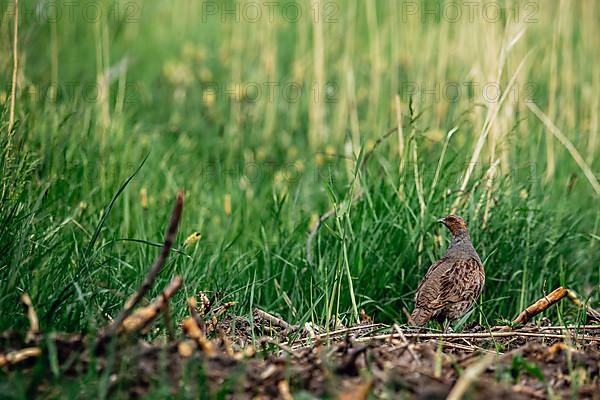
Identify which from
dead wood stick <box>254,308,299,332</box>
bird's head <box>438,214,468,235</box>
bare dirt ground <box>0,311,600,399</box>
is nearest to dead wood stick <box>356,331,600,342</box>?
bare dirt ground <box>0,311,600,399</box>

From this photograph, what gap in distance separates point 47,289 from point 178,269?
97cm

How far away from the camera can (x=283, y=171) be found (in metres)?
7.30

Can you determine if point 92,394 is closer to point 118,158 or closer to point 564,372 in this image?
point 564,372

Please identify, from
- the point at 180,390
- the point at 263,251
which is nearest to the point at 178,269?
the point at 263,251

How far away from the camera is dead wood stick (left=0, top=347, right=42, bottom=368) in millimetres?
2771

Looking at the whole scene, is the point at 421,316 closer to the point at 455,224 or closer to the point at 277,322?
the point at 455,224

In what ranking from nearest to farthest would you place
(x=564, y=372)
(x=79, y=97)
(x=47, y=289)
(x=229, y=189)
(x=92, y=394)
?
(x=92, y=394)
(x=564, y=372)
(x=47, y=289)
(x=229, y=189)
(x=79, y=97)

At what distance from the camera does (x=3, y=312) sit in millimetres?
3328

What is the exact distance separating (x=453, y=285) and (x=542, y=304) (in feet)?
1.56

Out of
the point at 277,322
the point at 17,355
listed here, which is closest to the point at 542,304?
the point at 277,322

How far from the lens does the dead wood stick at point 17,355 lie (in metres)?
2.77

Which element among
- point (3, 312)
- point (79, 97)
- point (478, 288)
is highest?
point (79, 97)

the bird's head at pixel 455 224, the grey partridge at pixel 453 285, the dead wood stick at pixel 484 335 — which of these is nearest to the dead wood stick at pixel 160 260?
the dead wood stick at pixel 484 335

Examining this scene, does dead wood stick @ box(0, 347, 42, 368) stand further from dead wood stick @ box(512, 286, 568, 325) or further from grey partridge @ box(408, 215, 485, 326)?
dead wood stick @ box(512, 286, 568, 325)
